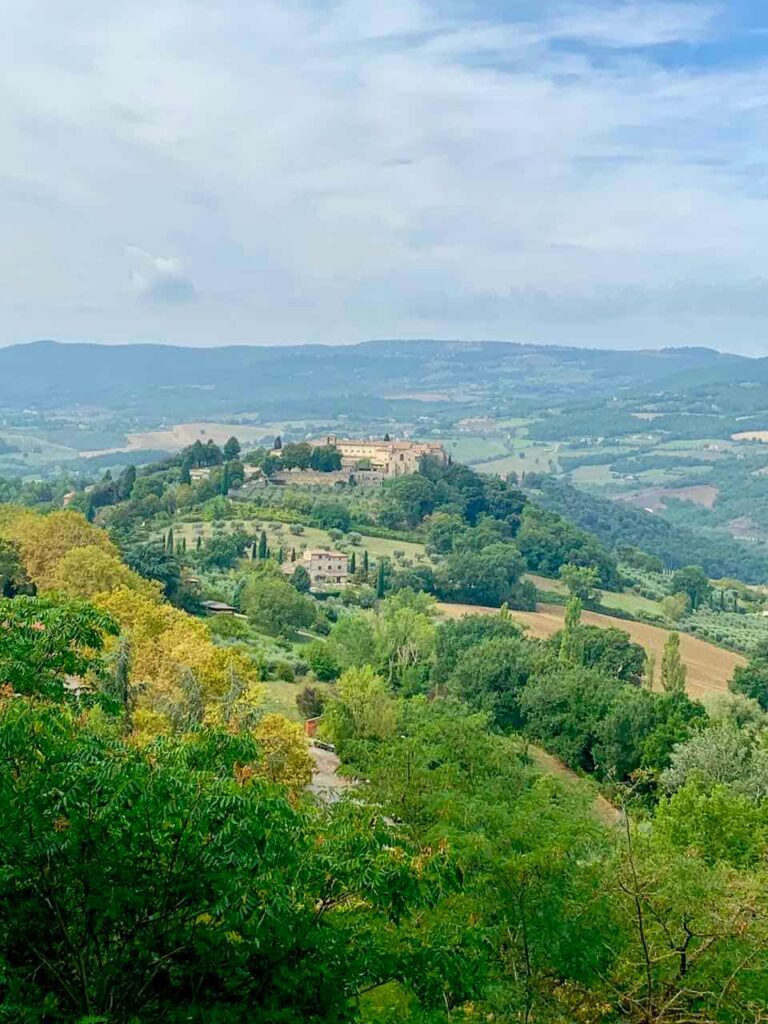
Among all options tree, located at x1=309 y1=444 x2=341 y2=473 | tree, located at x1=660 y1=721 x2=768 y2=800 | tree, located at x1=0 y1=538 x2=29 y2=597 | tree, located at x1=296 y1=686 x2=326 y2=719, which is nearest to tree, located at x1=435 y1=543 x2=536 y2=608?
tree, located at x1=309 y1=444 x2=341 y2=473

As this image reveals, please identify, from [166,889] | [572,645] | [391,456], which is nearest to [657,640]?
[572,645]

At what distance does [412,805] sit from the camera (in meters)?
17.7

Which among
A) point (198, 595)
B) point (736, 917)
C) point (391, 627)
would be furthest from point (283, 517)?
point (736, 917)

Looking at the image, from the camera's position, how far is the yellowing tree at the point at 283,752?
24969 mm

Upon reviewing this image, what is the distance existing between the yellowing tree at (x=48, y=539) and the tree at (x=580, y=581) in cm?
4274

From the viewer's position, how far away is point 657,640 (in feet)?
233

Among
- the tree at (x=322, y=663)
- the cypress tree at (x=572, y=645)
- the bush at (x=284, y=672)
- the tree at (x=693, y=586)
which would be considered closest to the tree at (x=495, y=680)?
the cypress tree at (x=572, y=645)

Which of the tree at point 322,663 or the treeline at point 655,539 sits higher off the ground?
the tree at point 322,663

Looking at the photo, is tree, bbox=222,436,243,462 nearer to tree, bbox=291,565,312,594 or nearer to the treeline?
tree, bbox=291,565,312,594

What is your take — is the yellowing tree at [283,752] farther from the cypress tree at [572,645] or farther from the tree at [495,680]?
the cypress tree at [572,645]

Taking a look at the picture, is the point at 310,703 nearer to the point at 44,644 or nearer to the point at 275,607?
the point at 275,607

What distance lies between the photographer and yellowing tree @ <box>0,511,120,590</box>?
4503 centimetres

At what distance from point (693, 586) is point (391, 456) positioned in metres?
34.8

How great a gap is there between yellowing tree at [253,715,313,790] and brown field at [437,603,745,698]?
1423 inches
